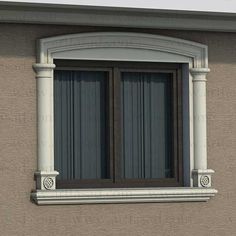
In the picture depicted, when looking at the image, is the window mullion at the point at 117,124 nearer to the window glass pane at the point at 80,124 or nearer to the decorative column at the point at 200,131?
the window glass pane at the point at 80,124

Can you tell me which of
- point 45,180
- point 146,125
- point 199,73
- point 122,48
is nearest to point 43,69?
point 122,48

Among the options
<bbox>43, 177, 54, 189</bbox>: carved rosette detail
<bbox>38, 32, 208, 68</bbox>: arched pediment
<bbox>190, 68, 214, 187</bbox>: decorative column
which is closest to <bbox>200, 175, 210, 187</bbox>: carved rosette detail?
<bbox>190, 68, 214, 187</bbox>: decorative column

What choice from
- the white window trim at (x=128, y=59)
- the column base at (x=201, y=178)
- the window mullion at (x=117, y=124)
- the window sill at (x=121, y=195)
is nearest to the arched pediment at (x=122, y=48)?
the white window trim at (x=128, y=59)

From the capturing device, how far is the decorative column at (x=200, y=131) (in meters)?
16.3

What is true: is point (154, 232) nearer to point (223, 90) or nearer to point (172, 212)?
point (172, 212)

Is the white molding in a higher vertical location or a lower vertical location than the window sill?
higher

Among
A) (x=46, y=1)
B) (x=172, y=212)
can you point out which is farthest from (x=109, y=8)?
(x=172, y=212)

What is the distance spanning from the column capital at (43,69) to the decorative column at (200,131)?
2228 millimetres

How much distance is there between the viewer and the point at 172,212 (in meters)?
16.2

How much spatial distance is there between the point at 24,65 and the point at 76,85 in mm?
943

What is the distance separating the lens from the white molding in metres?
15.3

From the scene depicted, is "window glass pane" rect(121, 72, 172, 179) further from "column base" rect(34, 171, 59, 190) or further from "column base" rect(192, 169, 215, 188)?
"column base" rect(34, 171, 59, 190)

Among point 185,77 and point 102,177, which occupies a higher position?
point 185,77

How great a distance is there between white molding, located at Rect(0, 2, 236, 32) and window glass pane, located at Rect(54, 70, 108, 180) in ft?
2.88
